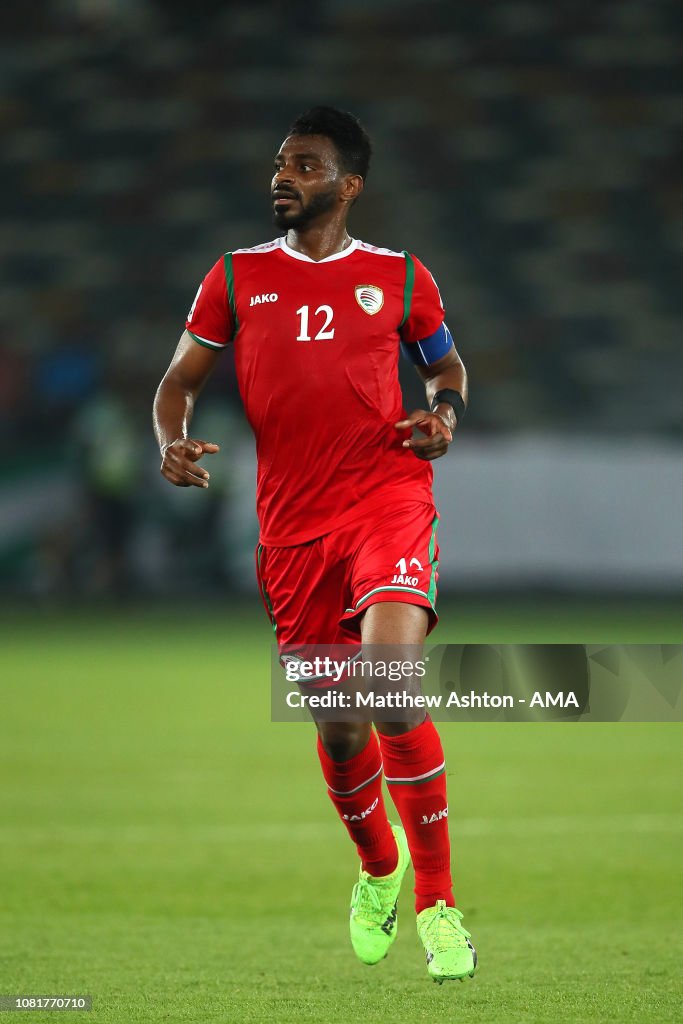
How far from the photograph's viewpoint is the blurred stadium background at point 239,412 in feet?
23.3

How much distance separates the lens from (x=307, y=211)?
4387mm

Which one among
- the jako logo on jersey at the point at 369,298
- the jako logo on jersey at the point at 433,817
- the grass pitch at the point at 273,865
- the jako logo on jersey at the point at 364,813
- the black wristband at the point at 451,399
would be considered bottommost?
the grass pitch at the point at 273,865

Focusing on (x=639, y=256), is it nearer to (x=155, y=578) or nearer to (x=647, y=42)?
(x=647, y=42)

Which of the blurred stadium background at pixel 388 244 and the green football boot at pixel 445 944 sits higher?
the blurred stadium background at pixel 388 244

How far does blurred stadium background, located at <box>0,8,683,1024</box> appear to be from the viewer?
7.10m

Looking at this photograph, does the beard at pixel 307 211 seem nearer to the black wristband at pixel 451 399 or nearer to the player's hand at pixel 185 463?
the black wristband at pixel 451 399

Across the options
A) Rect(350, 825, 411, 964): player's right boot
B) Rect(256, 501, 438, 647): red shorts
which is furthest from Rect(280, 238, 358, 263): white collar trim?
Rect(350, 825, 411, 964): player's right boot

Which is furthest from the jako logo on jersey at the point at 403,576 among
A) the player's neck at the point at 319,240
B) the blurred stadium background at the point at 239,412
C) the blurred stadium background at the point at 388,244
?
→ the blurred stadium background at the point at 388,244

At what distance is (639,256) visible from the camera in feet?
52.0

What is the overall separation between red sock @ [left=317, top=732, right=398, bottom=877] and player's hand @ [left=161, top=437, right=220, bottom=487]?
3.14 ft

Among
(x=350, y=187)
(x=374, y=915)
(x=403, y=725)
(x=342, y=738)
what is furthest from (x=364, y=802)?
(x=350, y=187)

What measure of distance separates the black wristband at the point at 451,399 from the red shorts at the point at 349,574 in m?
0.29

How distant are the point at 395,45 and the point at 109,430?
5.65m

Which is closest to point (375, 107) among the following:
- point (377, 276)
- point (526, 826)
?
point (526, 826)
